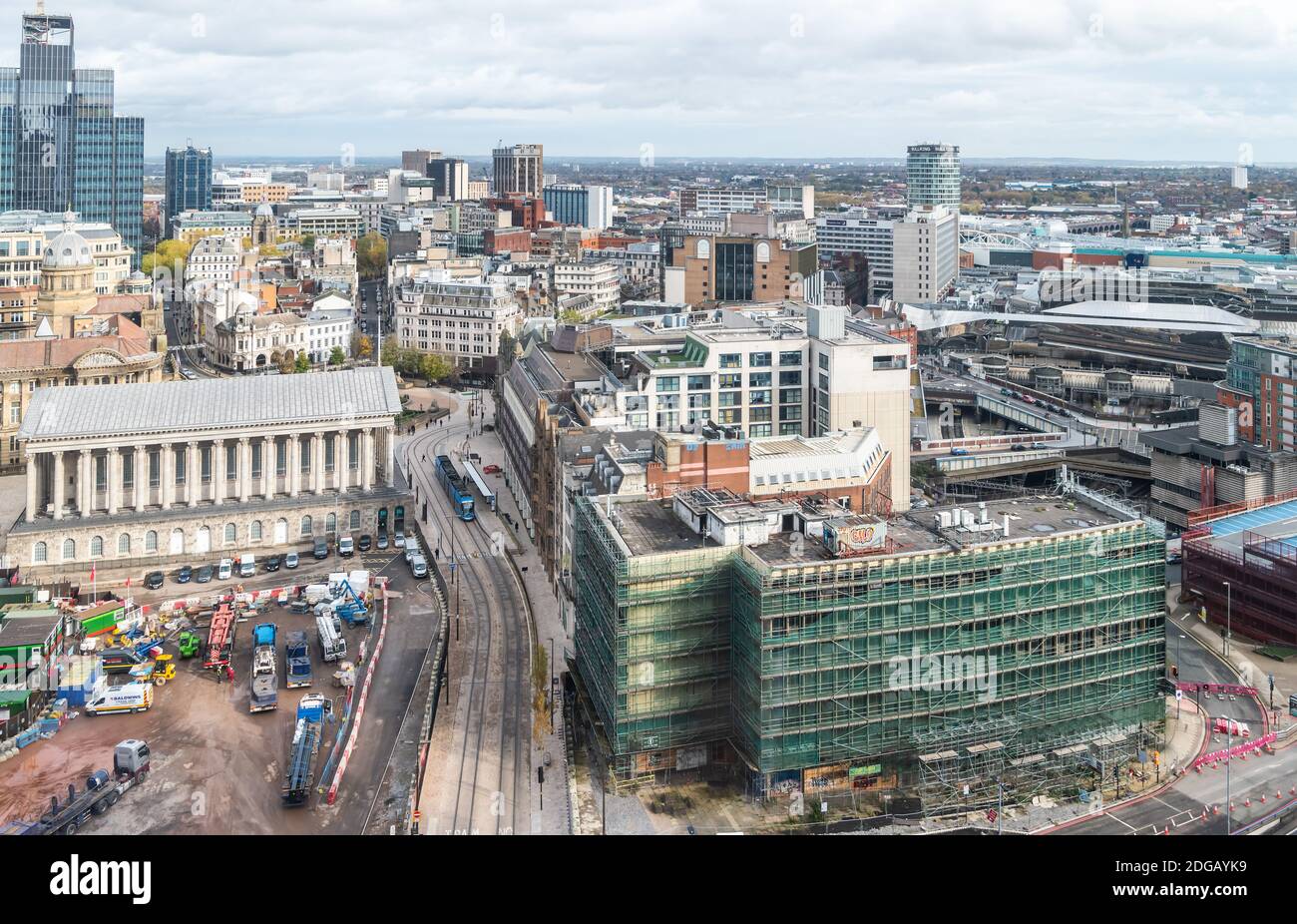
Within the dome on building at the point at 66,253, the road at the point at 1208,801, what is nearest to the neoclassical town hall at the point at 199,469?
the dome on building at the point at 66,253

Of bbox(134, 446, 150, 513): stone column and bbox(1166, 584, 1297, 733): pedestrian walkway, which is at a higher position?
bbox(134, 446, 150, 513): stone column

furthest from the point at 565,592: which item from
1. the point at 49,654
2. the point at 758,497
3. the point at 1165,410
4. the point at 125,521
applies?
the point at 1165,410

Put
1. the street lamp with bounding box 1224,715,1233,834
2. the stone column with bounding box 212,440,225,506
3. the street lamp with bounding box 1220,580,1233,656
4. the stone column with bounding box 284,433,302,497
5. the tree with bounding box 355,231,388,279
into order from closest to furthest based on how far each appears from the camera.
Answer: the street lamp with bounding box 1224,715,1233,834, the street lamp with bounding box 1220,580,1233,656, the stone column with bounding box 212,440,225,506, the stone column with bounding box 284,433,302,497, the tree with bounding box 355,231,388,279

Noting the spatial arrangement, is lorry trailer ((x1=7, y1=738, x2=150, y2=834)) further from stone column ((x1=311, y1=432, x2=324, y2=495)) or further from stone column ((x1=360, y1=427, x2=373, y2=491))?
stone column ((x1=360, y1=427, x2=373, y2=491))

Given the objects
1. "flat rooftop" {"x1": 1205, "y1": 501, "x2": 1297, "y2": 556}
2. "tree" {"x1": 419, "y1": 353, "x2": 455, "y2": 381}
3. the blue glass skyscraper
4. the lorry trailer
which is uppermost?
the blue glass skyscraper

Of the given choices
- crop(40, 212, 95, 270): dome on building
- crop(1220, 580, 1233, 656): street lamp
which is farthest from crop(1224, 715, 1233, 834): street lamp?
crop(40, 212, 95, 270): dome on building

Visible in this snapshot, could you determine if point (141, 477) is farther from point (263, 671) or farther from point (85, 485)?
point (263, 671)

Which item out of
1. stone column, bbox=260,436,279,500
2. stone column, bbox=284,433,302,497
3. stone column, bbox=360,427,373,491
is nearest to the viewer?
stone column, bbox=260,436,279,500
